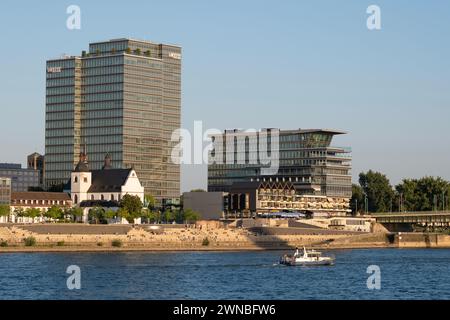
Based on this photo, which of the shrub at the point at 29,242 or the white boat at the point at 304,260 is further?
the shrub at the point at 29,242

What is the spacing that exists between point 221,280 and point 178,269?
1836cm

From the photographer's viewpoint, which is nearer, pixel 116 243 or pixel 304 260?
pixel 304 260

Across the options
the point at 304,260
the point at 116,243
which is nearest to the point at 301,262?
the point at 304,260

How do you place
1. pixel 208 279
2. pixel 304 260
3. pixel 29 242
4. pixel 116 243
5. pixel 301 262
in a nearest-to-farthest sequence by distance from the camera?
pixel 208 279 < pixel 301 262 < pixel 304 260 < pixel 29 242 < pixel 116 243

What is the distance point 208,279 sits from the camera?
372ft

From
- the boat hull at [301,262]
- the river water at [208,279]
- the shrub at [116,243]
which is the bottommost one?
the river water at [208,279]

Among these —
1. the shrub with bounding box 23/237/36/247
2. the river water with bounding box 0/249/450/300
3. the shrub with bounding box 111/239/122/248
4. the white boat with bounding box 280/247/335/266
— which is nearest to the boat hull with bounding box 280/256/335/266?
the white boat with bounding box 280/247/335/266

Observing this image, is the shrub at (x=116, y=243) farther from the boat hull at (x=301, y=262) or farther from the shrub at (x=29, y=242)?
the boat hull at (x=301, y=262)

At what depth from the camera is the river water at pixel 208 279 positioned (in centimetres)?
9406

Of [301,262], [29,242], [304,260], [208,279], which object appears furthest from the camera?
[29,242]

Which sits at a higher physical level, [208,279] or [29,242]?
[29,242]

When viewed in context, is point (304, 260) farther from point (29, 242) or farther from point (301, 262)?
point (29, 242)

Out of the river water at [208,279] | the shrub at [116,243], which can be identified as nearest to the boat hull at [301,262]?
the river water at [208,279]

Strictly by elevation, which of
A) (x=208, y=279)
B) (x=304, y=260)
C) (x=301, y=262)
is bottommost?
(x=208, y=279)
